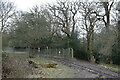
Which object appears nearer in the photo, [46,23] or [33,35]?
[33,35]

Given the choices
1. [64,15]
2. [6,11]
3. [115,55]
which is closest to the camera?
[115,55]

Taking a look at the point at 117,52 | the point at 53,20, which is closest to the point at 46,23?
the point at 53,20

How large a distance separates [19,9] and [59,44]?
9194 mm

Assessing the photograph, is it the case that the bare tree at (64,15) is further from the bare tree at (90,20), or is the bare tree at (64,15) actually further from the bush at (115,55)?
the bush at (115,55)

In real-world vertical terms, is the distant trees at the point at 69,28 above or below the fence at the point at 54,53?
above

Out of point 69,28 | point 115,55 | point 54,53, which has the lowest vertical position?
point 54,53

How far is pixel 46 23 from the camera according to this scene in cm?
2209

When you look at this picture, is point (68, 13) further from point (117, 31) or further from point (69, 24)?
point (117, 31)

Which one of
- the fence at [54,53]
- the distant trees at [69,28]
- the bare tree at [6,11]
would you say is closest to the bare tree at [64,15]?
the distant trees at [69,28]

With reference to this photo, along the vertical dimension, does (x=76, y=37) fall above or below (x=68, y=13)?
below

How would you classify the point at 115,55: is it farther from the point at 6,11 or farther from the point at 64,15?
the point at 6,11

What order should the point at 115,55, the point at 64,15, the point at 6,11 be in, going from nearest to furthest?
the point at 115,55, the point at 6,11, the point at 64,15

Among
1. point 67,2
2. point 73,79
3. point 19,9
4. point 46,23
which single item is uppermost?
point 67,2

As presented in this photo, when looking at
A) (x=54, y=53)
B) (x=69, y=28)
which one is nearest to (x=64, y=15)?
(x=69, y=28)
